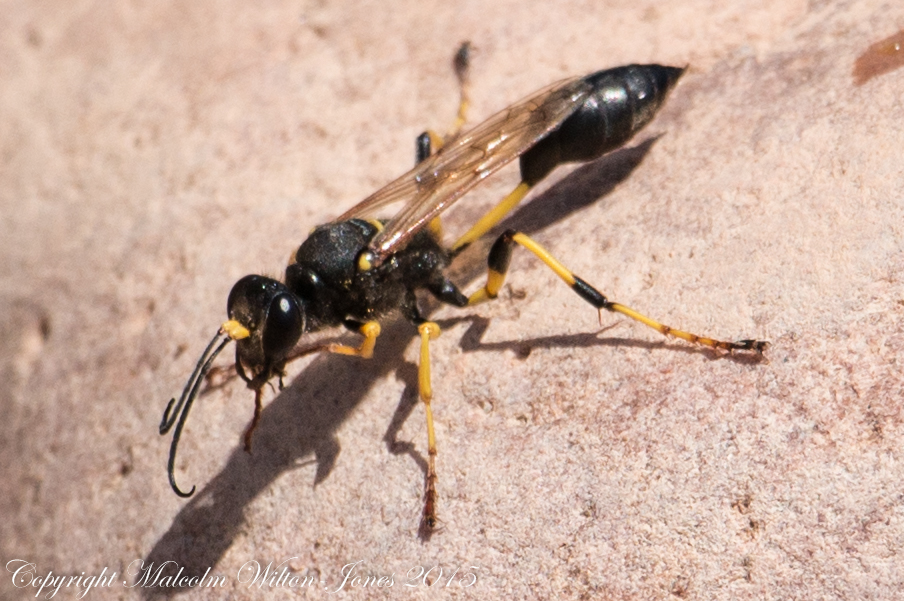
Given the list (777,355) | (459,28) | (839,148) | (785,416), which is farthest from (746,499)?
(459,28)

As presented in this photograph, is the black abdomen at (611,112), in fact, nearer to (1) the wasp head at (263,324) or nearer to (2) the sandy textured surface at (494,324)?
(2) the sandy textured surface at (494,324)

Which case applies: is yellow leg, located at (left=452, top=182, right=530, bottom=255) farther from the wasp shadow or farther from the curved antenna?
the curved antenna

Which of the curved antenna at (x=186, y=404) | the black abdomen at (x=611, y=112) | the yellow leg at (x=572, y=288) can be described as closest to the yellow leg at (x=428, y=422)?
the yellow leg at (x=572, y=288)

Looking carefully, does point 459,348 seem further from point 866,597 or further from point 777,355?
point 866,597

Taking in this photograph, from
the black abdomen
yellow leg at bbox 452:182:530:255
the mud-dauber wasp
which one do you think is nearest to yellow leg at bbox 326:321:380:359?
the mud-dauber wasp

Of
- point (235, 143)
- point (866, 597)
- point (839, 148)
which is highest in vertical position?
point (235, 143)

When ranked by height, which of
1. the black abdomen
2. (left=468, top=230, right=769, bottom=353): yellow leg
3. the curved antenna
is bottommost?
(left=468, top=230, right=769, bottom=353): yellow leg

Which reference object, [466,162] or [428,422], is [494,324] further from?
[466,162]
